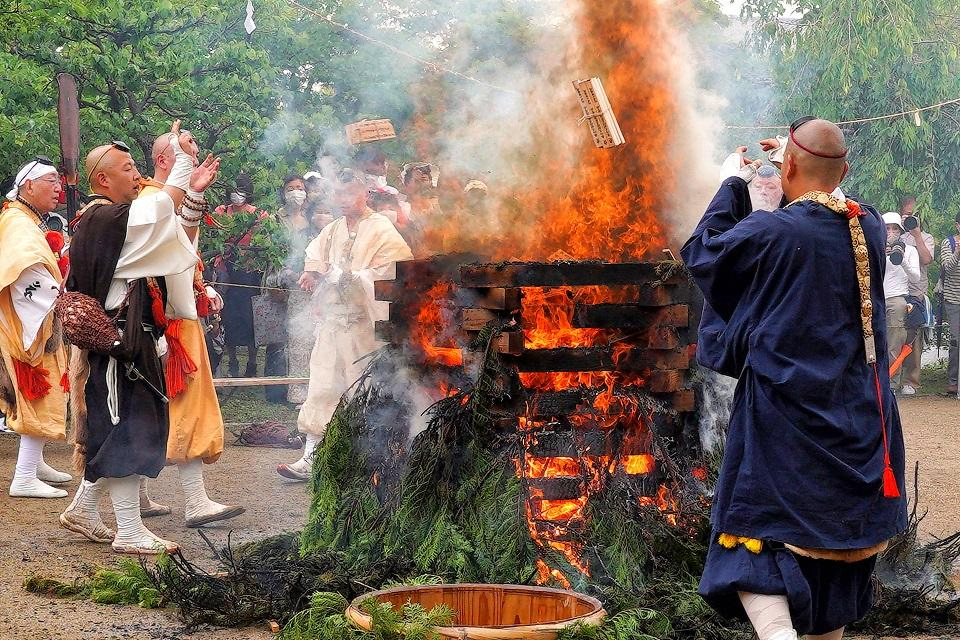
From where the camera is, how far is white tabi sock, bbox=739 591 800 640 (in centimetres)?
377

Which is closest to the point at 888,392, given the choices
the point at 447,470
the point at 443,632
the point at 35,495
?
the point at 443,632

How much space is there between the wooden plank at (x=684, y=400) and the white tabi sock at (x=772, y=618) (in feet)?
7.05

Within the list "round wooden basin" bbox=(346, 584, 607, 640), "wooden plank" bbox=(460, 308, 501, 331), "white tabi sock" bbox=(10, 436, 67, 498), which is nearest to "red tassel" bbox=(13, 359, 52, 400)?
"white tabi sock" bbox=(10, 436, 67, 498)

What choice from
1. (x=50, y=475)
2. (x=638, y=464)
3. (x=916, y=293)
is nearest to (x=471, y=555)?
(x=638, y=464)

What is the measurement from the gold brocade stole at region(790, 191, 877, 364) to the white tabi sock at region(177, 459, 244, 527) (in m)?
5.00

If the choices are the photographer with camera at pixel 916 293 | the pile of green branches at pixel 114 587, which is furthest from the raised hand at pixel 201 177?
the photographer with camera at pixel 916 293

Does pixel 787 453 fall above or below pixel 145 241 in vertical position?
below

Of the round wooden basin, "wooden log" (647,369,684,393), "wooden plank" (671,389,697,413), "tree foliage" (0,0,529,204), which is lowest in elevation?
the round wooden basin

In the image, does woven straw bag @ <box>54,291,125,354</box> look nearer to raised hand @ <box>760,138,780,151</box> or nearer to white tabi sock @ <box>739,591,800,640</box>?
raised hand @ <box>760,138,780,151</box>

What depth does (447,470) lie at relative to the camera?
5707 millimetres

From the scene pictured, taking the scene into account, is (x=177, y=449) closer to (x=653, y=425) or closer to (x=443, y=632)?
(x=653, y=425)

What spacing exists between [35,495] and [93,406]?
88.7 inches

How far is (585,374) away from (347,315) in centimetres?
404

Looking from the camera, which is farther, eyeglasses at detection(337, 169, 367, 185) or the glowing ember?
eyeglasses at detection(337, 169, 367, 185)
